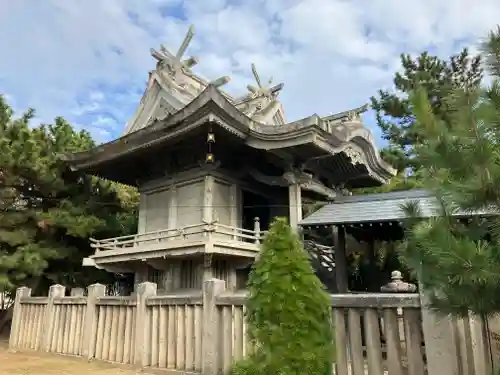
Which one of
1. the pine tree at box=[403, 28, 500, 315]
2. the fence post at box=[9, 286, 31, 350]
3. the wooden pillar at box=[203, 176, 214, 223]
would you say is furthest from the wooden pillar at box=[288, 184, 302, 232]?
the pine tree at box=[403, 28, 500, 315]

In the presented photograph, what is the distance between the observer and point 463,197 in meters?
3.08

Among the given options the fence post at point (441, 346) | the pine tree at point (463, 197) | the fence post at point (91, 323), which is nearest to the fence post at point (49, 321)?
the fence post at point (91, 323)

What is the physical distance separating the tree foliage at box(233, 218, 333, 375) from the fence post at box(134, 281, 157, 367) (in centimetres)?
341

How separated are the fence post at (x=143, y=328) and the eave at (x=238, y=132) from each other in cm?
436

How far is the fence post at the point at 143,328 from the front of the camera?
7.50 m

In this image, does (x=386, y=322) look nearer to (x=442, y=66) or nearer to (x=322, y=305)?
(x=322, y=305)

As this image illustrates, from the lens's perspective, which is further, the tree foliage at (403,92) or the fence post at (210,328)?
the tree foliage at (403,92)

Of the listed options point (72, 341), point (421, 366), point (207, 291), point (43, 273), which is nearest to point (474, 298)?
point (421, 366)

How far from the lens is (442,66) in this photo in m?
18.2

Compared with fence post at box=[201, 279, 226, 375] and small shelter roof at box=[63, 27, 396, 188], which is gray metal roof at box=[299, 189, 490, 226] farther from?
fence post at box=[201, 279, 226, 375]

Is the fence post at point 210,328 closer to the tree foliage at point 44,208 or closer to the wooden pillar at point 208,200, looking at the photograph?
the wooden pillar at point 208,200

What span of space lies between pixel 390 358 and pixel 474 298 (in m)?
1.94

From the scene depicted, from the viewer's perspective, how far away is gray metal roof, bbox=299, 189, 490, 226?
983 cm

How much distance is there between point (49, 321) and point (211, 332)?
538cm
